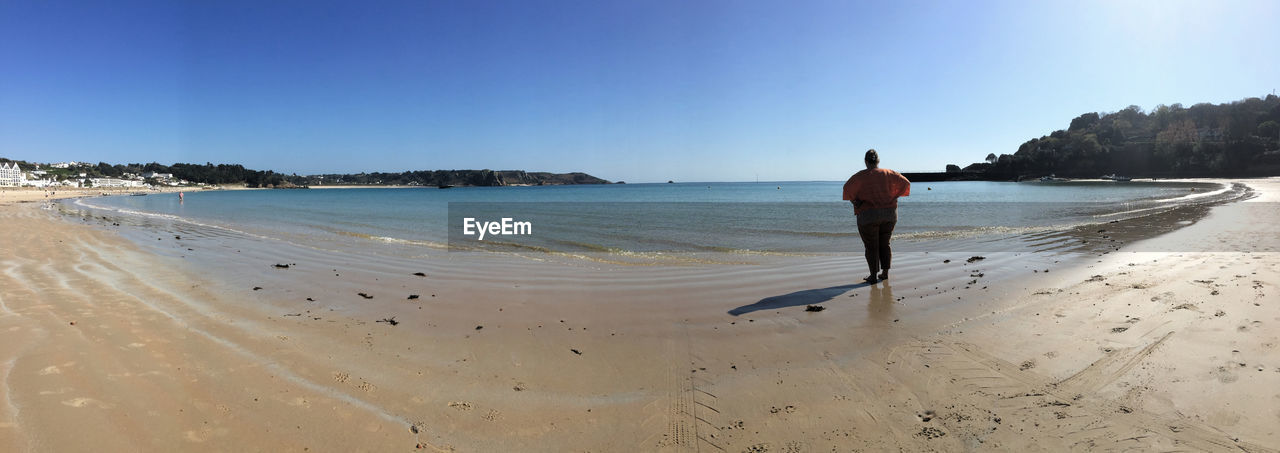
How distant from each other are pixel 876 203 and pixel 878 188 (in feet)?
0.77

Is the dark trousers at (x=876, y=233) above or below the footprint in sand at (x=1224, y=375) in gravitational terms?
above

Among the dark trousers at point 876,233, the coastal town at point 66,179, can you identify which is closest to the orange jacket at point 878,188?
the dark trousers at point 876,233

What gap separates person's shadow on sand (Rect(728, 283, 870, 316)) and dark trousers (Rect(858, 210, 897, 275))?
1.94 feet

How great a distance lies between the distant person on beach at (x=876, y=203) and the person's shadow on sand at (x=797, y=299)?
0.70m

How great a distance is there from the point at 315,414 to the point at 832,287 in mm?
6545

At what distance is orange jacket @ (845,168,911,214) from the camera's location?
7.54 meters

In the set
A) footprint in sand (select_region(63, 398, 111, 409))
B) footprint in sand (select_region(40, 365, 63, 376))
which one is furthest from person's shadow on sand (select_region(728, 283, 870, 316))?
footprint in sand (select_region(40, 365, 63, 376))

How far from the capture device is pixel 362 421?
3.03 meters

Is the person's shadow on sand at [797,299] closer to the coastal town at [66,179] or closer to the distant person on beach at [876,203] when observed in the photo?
the distant person on beach at [876,203]

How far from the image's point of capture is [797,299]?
6.54 metres

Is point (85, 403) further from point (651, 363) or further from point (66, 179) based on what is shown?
point (66, 179)

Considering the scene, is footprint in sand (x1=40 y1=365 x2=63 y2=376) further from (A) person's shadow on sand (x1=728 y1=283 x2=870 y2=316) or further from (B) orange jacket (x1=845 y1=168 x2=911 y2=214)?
(B) orange jacket (x1=845 y1=168 x2=911 y2=214)

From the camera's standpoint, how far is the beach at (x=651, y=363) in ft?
9.33

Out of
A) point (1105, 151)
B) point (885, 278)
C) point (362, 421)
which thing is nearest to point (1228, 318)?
point (885, 278)
